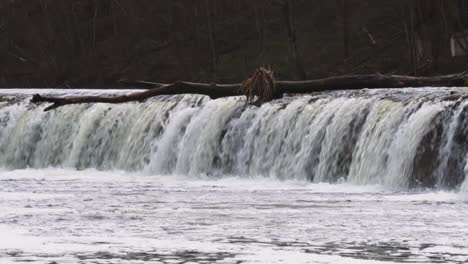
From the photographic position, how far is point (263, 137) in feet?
86.4

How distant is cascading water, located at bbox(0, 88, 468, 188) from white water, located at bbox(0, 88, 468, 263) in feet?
0.11

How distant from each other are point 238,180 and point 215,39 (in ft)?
138

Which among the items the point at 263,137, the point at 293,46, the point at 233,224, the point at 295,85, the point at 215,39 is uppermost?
the point at 215,39

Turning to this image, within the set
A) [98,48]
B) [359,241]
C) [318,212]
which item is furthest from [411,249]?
[98,48]

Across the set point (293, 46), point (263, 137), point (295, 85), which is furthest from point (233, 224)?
point (293, 46)

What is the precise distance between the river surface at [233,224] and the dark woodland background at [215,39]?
27.1 metres

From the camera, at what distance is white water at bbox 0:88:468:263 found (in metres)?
12.9

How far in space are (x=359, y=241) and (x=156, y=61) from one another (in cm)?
5538

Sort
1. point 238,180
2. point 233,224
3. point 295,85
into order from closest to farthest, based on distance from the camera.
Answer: point 233,224 < point 238,180 < point 295,85

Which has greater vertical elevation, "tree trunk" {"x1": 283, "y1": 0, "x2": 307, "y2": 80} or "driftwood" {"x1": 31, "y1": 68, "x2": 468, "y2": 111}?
"tree trunk" {"x1": 283, "y1": 0, "x2": 307, "y2": 80}

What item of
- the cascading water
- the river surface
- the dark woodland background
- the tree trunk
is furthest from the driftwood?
the tree trunk

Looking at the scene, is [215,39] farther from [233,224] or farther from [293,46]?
[233,224]

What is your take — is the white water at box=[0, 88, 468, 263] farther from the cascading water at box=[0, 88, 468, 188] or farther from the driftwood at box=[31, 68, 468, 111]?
the driftwood at box=[31, 68, 468, 111]

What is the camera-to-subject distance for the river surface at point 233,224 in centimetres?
1212
